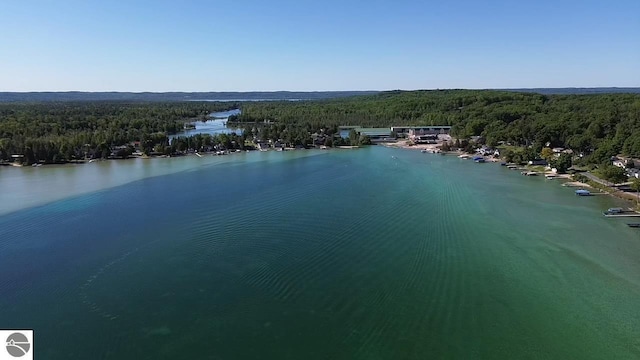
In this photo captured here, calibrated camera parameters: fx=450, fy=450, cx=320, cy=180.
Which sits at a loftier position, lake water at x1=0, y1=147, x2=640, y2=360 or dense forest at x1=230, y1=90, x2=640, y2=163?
dense forest at x1=230, y1=90, x2=640, y2=163

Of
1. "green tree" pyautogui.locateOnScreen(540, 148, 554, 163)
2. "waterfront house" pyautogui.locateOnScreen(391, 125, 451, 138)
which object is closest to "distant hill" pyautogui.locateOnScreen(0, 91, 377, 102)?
"waterfront house" pyautogui.locateOnScreen(391, 125, 451, 138)

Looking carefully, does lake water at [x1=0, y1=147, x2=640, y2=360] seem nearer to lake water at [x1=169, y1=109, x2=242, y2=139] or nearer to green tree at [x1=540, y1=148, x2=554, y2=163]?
green tree at [x1=540, y1=148, x2=554, y2=163]

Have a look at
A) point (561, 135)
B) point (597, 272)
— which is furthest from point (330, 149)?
point (597, 272)

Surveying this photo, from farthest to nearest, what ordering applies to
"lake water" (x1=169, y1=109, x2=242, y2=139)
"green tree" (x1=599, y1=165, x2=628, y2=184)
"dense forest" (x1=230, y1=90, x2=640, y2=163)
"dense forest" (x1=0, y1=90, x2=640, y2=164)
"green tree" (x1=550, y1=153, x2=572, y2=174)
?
1. "lake water" (x1=169, y1=109, x2=242, y2=139)
2. "dense forest" (x1=0, y1=90, x2=640, y2=164)
3. "dense forest" (x1=230, y1=90, x2=640, y2=163)
4. "green tree" (x1=550, y1=153, x2=572, y2=174)
5. "green tree" (x1=599, y1=165, x2=628, y2=184)

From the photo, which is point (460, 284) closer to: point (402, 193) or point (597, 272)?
point (597, 272)

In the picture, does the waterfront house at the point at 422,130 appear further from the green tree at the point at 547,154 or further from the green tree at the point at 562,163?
the green tree at the point at 562,163

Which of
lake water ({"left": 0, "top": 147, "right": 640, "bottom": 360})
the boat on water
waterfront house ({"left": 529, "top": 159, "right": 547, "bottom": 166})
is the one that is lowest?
lake water ({"left": 0, "top": 147, "right": 640, "bottom": 360})
